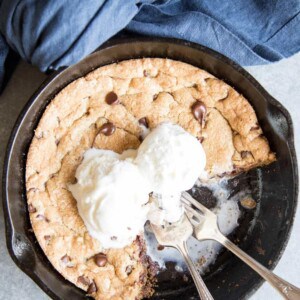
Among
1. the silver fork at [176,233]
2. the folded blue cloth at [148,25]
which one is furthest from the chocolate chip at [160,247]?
the folded blue cloth at [148,25]

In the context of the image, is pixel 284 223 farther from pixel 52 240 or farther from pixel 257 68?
pixel 52 240

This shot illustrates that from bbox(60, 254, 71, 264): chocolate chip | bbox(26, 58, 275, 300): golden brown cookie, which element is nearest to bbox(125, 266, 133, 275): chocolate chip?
bbox(26, 58, 275, 300): golden brown cookie

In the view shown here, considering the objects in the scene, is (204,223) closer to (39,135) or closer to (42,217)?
(42,217)

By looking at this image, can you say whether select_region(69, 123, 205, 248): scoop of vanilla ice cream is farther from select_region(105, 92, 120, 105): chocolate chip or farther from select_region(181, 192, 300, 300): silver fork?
select_region(105, 92, 120, 105): chocolate chip

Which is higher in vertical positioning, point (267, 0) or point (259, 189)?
point (267, 0)

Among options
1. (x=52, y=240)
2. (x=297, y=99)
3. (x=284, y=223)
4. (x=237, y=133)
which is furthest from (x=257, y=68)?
(x=52, y=240)

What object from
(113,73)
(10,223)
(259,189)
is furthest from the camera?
(259,189)

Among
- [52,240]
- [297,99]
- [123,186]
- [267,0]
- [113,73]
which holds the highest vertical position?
[267,0]
